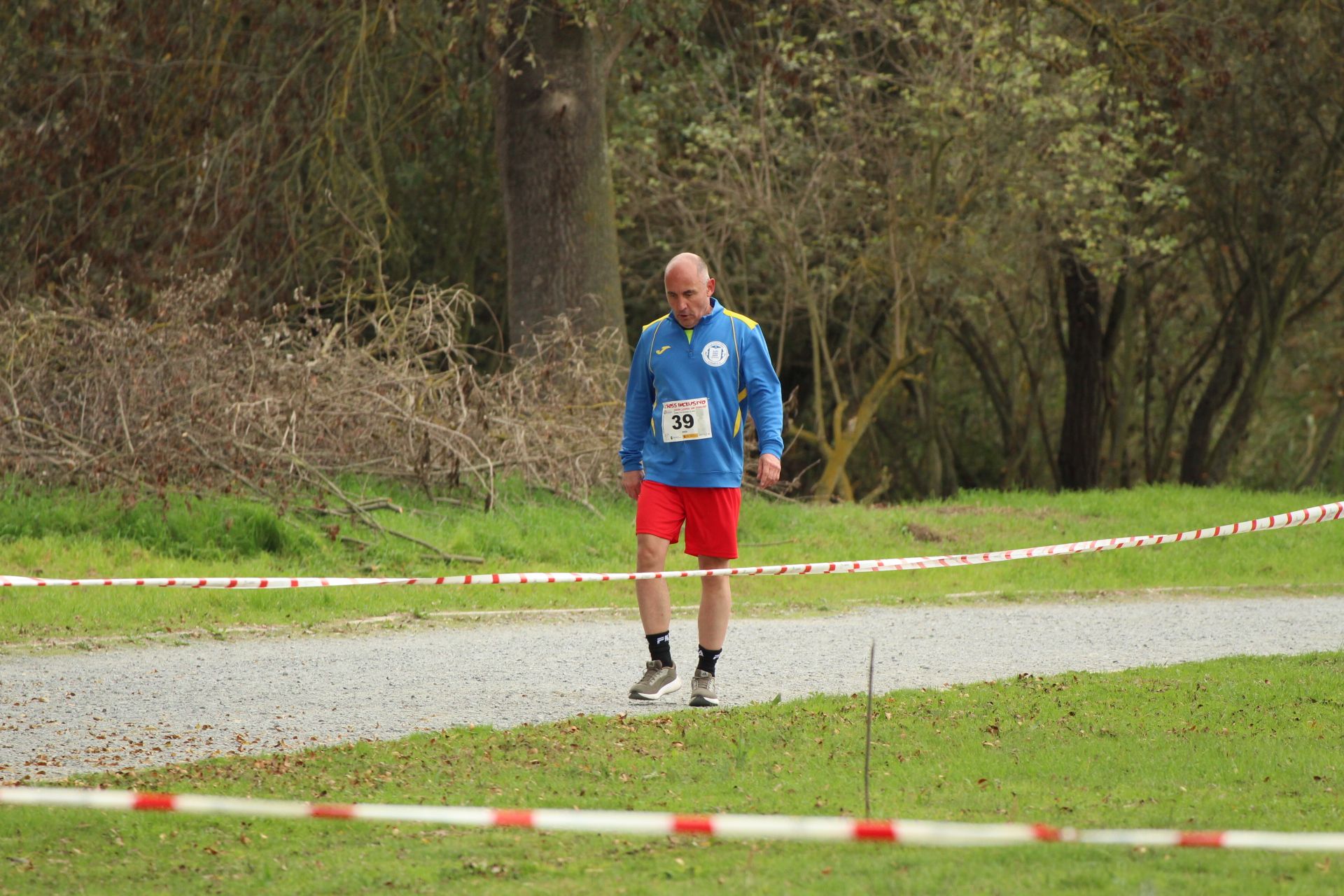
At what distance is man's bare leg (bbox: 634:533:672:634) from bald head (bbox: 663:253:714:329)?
0.96 metres

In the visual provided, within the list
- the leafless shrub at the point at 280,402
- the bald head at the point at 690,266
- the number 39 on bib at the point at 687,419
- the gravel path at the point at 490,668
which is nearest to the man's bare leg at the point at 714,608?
the gravel path at the point at 490,668

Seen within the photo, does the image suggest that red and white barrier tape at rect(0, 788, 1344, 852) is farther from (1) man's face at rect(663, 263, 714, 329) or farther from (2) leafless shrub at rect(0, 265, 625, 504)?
(2) leafless shrub at rect(0, 265, 625, 504)

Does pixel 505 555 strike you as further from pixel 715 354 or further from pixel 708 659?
pixel 715 354

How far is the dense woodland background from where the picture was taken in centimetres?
1248

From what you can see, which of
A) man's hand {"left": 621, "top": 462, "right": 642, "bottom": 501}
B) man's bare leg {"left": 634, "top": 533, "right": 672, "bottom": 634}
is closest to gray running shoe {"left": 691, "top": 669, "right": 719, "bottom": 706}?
man's bare leg {"left": 634, "top": 533, "right": 672, "bottom": 634}

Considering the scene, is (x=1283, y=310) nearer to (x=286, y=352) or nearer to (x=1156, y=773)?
(x=286, y=352)

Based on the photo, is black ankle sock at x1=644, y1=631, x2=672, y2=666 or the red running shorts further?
black ankle sock at x1=644, y1=631, x2=672, y2=666

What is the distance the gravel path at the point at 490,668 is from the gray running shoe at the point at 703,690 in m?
0.13

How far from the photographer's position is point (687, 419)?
6918 millimetres

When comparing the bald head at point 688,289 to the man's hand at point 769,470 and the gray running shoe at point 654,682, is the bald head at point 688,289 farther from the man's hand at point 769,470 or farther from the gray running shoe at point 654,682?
the gray running shoe at point 654,682

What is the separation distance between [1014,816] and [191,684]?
13.8 feet

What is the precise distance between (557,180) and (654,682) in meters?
9.90

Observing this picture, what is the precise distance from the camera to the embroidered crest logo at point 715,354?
272 inches

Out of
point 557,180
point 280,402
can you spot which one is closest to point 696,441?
point 280,402
